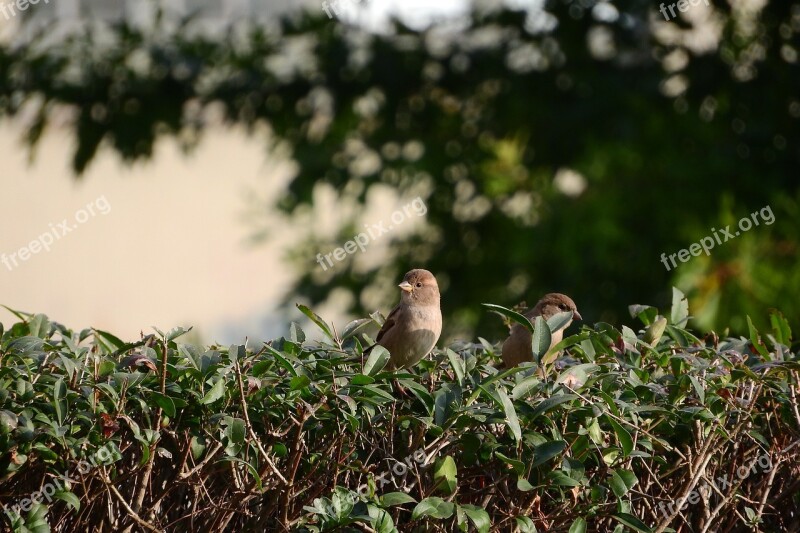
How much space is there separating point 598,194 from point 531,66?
116cm

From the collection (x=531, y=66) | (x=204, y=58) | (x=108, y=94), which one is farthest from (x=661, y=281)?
(x=108, y=94)

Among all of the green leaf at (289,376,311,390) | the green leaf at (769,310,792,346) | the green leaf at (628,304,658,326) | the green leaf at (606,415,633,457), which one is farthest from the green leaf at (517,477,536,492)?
the green leaf at (769,310,792,346)

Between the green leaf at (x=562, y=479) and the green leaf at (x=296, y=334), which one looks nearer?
the green leaf at (x=562, y=479)

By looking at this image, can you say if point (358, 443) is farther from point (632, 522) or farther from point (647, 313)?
point (647, 313)

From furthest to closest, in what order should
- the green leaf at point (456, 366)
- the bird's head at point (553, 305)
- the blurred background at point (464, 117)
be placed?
the blurred background at point (464, 117) → the bird's head at point (553, 305) → the green leaf at point (456, 366)

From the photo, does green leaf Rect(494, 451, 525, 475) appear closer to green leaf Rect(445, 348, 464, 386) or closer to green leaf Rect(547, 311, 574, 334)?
green leaf Rect(445, 348, 464, 386)

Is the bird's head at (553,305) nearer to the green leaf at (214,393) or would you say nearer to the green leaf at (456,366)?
the green leaf at (456,366)

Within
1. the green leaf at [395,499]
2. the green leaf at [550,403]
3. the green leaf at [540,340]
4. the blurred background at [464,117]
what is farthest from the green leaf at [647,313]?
the blurred background at [464,117]

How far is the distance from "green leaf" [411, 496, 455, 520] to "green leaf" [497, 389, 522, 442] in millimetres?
211

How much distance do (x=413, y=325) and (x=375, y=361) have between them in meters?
0.93

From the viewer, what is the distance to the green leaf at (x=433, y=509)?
7.09ft

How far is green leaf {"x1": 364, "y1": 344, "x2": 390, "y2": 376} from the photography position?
2.41 m

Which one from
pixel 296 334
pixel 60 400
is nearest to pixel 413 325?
pixel 296 334

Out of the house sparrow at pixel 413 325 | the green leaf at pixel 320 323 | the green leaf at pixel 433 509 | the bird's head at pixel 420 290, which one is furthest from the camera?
the bird's head at pixel 420 290
